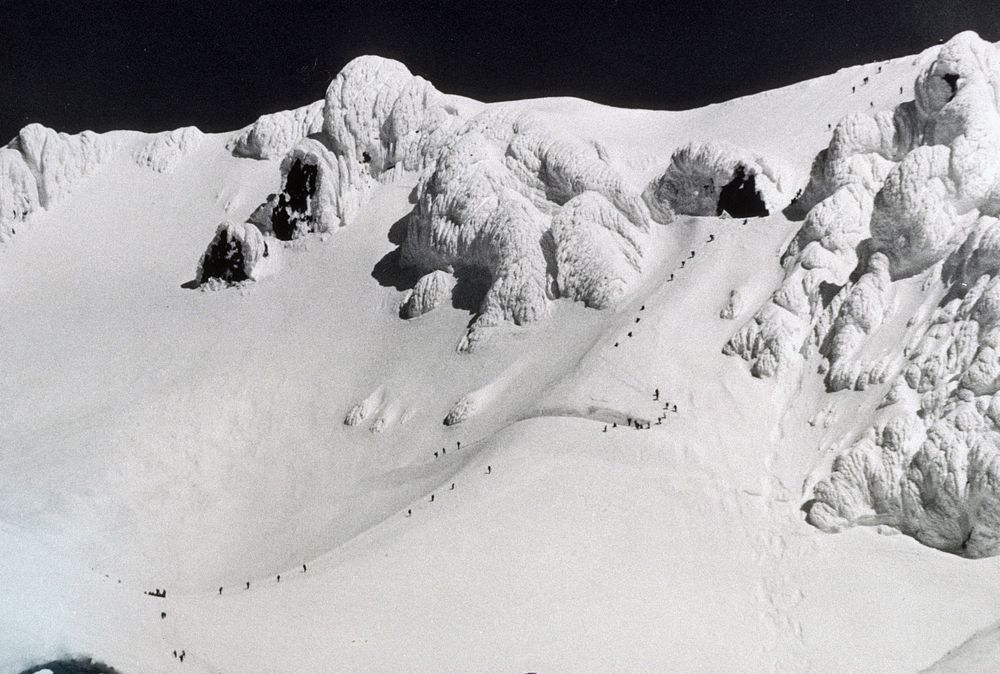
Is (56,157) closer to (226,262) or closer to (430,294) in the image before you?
(226,262)

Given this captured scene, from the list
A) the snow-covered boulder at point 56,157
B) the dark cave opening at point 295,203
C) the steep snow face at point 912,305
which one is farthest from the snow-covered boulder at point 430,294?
the snow-covered boulder at point 56,157

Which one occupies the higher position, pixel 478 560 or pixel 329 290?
pixel 329 290

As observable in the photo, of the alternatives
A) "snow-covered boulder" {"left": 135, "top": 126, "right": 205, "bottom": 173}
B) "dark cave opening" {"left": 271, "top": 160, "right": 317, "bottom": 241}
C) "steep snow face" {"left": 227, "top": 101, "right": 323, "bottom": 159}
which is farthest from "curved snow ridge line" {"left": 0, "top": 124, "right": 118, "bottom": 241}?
"dark cave opening" {"left": 271, "top": 160, "right": 317, "bottom": 241}

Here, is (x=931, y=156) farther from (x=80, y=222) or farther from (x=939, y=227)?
(x=80, y=222)

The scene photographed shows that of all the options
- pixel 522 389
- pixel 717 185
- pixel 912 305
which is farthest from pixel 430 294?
pixel 912 305

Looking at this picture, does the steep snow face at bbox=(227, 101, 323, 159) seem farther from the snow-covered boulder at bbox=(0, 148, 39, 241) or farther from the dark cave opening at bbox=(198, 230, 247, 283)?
the snow-covered boulder at bbox=(0, 148, 39, 241)

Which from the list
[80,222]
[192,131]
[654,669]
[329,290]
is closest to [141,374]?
[329,290]
